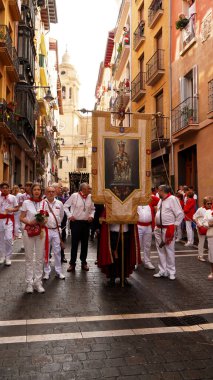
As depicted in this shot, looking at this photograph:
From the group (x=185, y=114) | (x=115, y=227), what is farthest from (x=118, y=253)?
(x=185, y=114)

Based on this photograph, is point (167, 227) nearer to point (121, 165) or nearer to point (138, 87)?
point (121, 165)

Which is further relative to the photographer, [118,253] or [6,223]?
[6,223]

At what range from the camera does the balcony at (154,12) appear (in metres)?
21.0

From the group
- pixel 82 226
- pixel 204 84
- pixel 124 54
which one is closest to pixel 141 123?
pixel 82 226

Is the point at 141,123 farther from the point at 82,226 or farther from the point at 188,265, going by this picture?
the point at 188,265

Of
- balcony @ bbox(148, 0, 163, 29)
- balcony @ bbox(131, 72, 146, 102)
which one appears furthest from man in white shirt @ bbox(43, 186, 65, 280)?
balcony @ bbox(131, 72, 146, 102)

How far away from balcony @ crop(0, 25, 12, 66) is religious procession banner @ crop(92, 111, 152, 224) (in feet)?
40.0

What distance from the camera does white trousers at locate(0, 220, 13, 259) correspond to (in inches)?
361

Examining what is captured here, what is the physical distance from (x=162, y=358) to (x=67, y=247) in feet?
26.9

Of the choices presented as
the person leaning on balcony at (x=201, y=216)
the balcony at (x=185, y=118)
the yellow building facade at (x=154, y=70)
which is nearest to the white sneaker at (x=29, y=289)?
the person leaning on balcony at (x=201, y=216)

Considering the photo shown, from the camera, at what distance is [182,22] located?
17750 mm

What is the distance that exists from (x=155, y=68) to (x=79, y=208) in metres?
14.6

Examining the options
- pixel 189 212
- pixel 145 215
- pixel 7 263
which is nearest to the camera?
pixel 7 263

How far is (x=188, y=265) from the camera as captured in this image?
9.20 m
